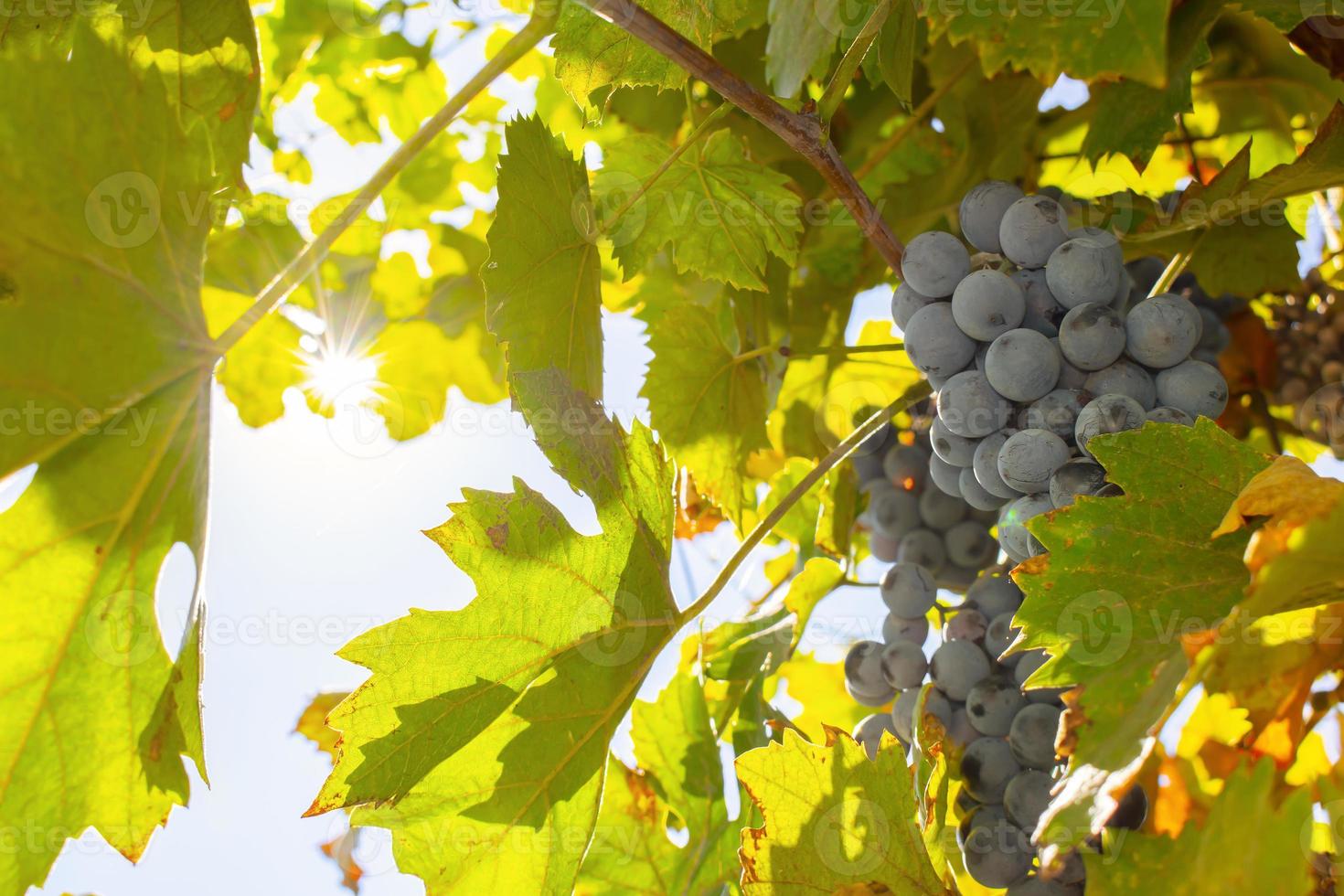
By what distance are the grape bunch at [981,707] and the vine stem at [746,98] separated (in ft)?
1.38

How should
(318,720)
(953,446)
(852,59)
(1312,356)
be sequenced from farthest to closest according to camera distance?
(318,720) → (1312,356) → (953,446) → (852,59)

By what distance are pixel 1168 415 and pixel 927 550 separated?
0.48 metres

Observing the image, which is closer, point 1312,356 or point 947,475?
point 947,475

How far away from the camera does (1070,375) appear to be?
86 centimetres

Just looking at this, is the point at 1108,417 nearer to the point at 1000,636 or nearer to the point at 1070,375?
the point at 1070,375

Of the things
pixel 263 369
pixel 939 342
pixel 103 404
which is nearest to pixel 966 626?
pixel 939 342

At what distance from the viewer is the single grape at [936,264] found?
0.89m

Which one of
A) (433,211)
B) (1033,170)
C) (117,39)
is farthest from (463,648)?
(433,211)

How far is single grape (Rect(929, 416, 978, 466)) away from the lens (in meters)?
0.90

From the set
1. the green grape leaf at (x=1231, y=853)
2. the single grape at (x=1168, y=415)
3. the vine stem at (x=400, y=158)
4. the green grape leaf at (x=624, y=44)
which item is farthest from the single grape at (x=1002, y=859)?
the vine stem at (x=400, y=158)

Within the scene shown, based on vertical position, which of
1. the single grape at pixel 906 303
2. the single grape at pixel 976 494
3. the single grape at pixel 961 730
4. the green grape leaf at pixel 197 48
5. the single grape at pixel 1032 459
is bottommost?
the single grape at pixel 961 730

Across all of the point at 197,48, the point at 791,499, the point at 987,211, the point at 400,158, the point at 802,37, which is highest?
the point at 197,48

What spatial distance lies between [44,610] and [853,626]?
0.91m
